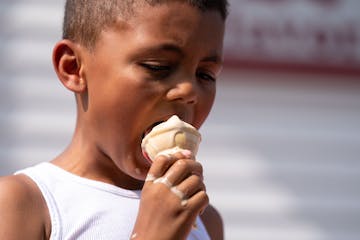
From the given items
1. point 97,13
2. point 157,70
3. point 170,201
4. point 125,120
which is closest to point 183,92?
point 157,70

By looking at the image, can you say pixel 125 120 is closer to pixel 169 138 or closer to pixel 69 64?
pixel 169 138

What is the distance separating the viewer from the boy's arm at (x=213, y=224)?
3.05 metres

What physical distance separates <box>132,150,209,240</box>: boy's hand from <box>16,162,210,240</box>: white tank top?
0.27 m

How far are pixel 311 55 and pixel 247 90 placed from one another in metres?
0.62

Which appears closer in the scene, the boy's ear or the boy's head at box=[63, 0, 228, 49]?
the boy's head at box=[63, 0, 228, 49]

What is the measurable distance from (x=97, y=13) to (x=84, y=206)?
0.70 m

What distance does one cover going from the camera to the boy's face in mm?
2447

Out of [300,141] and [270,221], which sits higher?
[300,141]

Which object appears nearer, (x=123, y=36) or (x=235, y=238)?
(x=123, y=36)

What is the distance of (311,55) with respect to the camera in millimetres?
6191

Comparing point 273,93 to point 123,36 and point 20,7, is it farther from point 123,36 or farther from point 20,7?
point 123,36

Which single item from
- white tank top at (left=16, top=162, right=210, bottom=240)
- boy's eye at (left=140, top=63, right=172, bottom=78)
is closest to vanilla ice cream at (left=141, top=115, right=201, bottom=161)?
boy's eye at (left=140, top=63, right=172, bottom=78)

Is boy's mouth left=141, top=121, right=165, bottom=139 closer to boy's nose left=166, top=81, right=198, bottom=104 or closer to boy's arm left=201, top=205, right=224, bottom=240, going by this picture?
boy's nose left=166, top=81, right=198, bottom=104

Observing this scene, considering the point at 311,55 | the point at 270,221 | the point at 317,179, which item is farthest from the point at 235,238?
the point at 311,55
